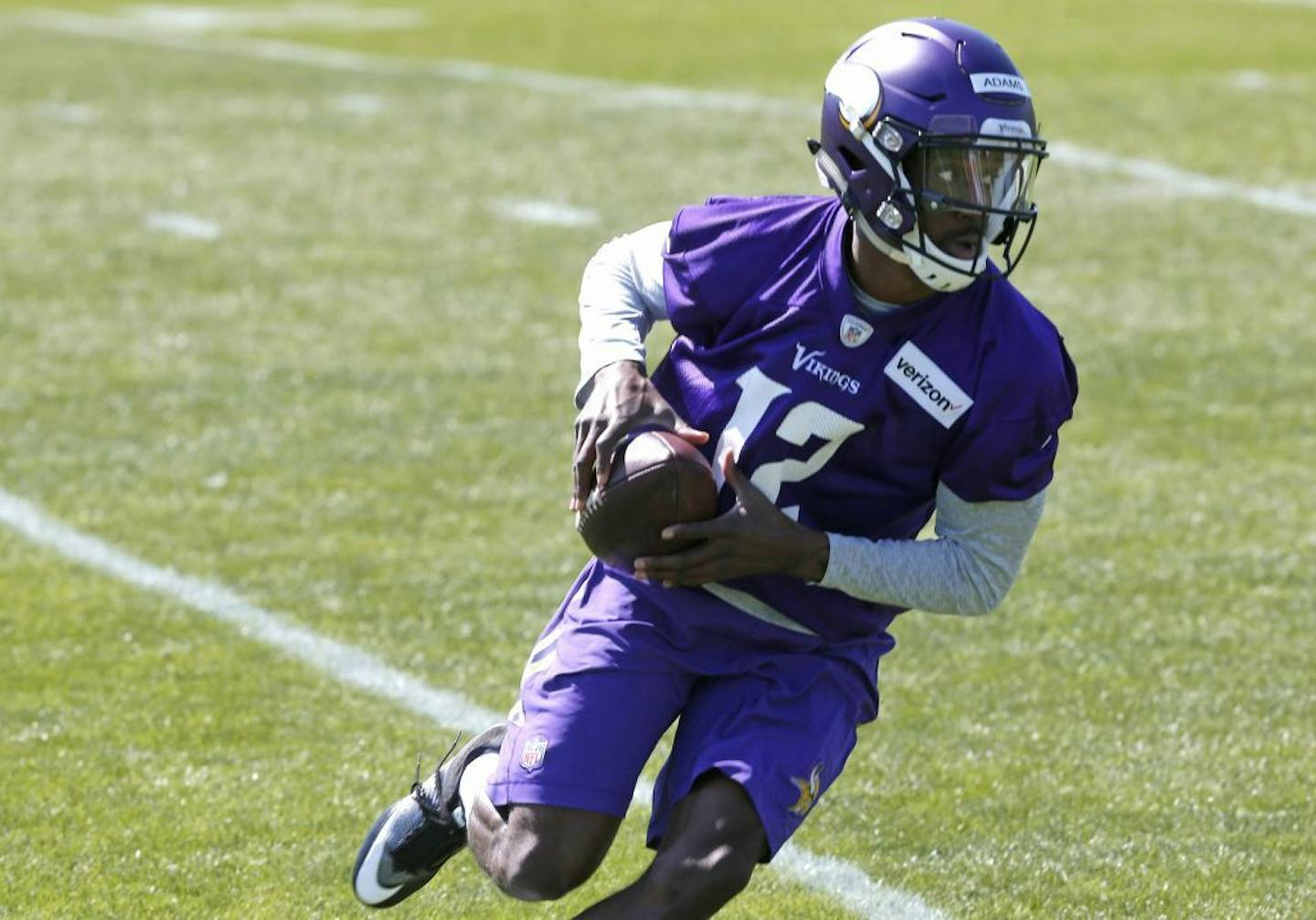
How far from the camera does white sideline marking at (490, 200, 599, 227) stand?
475 inches

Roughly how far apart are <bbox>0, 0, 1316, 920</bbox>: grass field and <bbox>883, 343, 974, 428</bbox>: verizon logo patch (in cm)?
121

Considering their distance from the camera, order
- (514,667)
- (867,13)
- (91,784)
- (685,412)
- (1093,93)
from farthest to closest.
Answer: (867,13) < (1093,93) < (514,667) < (91,784) < (685,412)

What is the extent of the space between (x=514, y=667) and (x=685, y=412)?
203 cm

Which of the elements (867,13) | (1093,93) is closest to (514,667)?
(1093,93)

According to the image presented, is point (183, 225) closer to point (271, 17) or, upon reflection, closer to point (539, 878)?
point (539, 878)

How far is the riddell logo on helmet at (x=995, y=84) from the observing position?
4.17 meters

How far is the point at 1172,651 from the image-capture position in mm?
6414

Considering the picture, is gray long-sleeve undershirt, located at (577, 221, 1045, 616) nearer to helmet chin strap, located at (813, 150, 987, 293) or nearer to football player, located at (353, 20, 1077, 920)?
football player, located at (353, 20, 1077, 920)

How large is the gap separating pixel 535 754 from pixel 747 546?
540 millimetres

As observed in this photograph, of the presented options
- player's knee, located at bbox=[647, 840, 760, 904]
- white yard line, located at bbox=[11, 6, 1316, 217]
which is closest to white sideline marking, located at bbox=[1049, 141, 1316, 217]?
white yard line, located at bbox=[11, 6, 1316, 217]

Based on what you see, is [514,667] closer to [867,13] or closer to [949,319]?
[949,319]

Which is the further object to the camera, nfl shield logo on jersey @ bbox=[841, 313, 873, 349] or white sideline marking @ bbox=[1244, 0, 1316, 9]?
white sideline marking @ bbox=[1244, 0, 1316, 9]

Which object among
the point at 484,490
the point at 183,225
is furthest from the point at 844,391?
the point at 183,225

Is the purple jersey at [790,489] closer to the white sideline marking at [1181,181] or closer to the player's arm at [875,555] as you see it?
the player's arm at [875,555]
